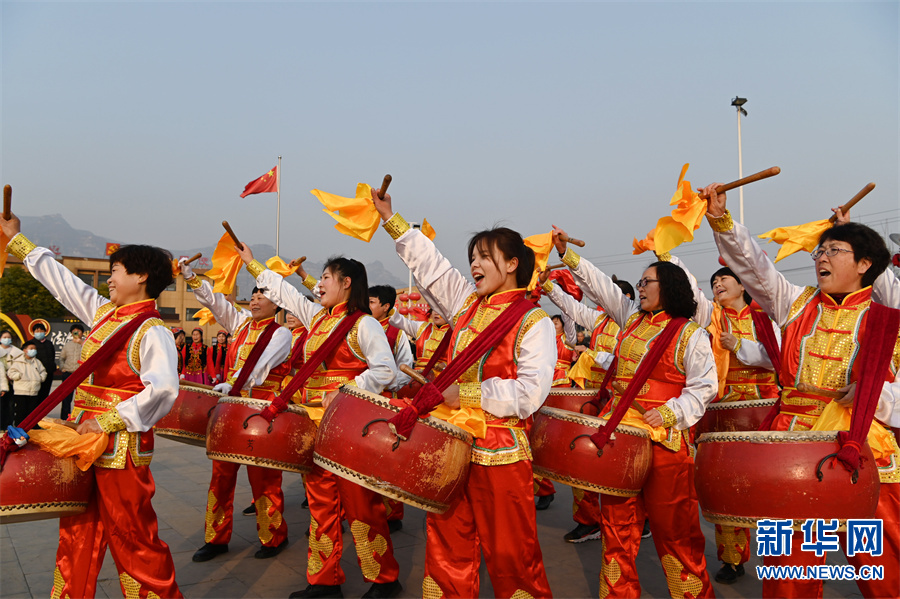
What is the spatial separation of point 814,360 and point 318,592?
2976 mm

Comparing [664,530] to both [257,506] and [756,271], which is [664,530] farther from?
[257,506]

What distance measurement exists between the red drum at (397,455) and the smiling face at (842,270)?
69.7 inches

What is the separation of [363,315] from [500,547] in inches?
74.2

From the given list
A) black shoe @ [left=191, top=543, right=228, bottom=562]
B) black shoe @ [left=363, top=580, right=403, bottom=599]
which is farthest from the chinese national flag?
black shoe @ [left=363, top=580, right=403, bottom=599]

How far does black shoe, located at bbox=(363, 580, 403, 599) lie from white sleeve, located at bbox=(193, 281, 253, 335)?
7.91ft

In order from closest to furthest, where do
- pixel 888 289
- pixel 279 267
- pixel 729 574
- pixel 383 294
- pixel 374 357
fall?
pixel 888 289, pixel 374 357, pixel 729 574, pixel 279 267, pixel 383 294

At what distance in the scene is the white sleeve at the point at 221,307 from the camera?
556 centimetres

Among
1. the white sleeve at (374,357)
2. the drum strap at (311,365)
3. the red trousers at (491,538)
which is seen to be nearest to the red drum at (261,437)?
the drum strap at (311,365)

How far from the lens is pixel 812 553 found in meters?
2.65

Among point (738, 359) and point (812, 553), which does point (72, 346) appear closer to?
point (738, 359)

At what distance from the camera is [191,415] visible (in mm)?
4656

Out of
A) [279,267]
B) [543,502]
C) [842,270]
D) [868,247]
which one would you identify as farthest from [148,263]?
[543,502]

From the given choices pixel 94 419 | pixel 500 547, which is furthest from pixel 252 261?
pixel 500 547

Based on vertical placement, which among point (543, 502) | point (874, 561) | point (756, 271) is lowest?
point (543, 502)
